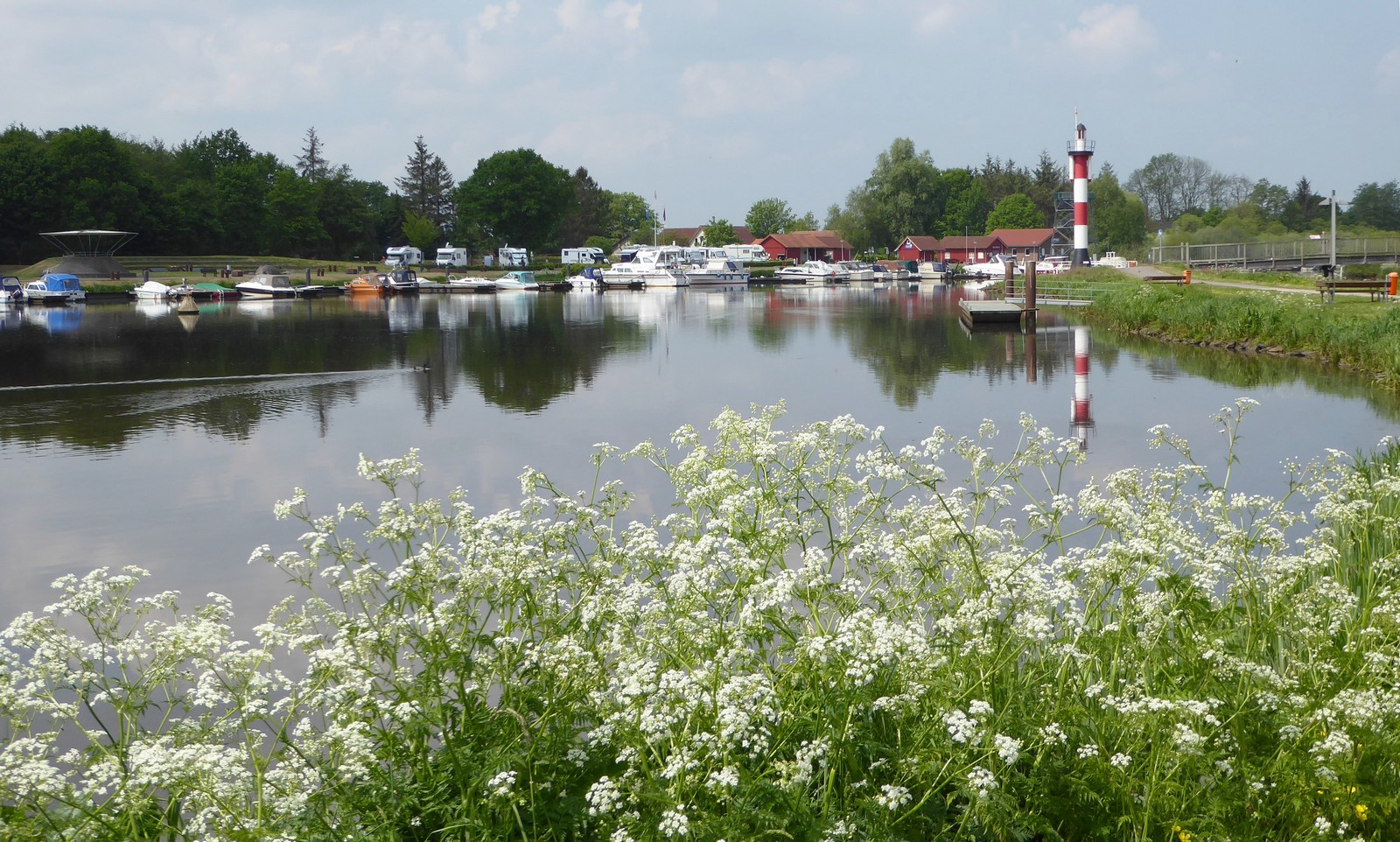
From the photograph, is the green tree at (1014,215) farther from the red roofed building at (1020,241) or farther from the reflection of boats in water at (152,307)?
the reflection of boats in water at (152,307)

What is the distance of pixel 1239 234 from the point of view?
3221 inches

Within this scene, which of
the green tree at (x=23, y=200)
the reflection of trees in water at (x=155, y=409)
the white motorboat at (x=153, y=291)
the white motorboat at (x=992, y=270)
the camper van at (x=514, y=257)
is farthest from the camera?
the camper van at (x=514, y=257)

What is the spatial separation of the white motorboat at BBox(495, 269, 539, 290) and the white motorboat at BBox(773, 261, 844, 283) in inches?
813

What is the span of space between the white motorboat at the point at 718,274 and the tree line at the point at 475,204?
104 ft

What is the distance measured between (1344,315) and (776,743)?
81.0ft

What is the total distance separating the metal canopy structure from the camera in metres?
71.8

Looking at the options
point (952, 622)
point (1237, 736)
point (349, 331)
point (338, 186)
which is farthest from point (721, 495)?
point (338, 186)

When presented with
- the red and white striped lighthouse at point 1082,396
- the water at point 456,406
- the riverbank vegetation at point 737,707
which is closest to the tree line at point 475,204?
the water at point 456,406

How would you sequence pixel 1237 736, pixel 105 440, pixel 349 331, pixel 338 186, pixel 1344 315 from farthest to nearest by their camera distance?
pixel 338 186 → pixel 349 331 → pixel 1344 315 → pixel 105 440 → pixel 1237 736

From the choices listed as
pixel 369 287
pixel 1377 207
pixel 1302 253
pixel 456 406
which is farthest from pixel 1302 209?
pixel 456 406

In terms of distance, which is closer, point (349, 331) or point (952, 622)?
point (952, 622)

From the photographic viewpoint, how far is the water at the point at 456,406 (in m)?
12.0

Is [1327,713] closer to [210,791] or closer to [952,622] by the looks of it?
[952,622]

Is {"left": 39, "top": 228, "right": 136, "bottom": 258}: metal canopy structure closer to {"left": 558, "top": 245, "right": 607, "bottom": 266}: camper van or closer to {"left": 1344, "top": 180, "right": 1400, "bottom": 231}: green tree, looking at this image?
{"left": 558, "top": 245, "right": 607, "bottom": 266}: camper van
